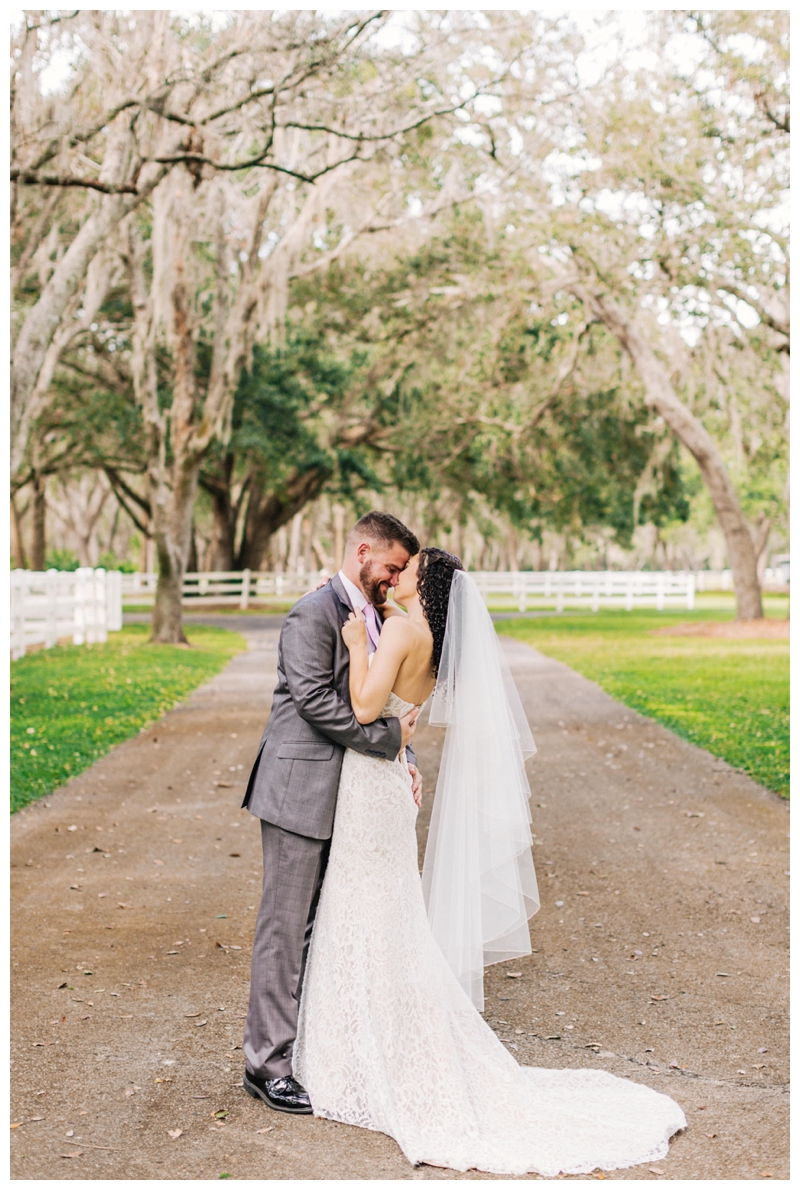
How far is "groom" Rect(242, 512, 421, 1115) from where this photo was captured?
3.99 m

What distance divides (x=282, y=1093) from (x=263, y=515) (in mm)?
33787

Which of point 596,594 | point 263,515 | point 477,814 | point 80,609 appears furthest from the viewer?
point 596,594

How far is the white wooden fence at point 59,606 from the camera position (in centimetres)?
1805

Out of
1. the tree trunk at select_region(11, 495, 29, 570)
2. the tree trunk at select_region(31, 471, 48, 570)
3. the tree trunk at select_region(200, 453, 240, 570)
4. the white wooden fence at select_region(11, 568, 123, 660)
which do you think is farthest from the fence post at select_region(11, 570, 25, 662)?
the tree trunk at select_region(11, 495, 29, 570)

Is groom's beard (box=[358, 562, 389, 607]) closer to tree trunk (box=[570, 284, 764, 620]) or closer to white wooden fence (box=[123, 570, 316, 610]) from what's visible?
tree trunk (box=[570, 284, 764, 620])

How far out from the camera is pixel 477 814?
4.39 metres

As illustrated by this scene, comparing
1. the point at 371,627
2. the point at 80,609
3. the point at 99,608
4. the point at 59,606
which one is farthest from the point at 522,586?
the point at 371,627

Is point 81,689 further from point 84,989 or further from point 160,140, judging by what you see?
point 84,989

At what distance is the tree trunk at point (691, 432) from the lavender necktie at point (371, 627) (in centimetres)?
2040

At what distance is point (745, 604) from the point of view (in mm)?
27016

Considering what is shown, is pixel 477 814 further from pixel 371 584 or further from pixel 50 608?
pixel 50 608

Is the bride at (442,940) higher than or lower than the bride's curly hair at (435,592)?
lower

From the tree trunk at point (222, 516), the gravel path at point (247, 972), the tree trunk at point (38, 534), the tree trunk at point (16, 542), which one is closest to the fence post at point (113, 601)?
the tree trunk at point (222, 516)

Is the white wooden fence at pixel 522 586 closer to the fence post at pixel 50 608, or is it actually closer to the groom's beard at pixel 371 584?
the fence post at pixel 50 608
